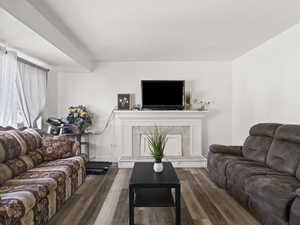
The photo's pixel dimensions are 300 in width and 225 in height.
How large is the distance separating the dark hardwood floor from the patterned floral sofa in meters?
0.20

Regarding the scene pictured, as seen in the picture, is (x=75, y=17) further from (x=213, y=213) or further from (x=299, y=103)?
(x=299, y=103)

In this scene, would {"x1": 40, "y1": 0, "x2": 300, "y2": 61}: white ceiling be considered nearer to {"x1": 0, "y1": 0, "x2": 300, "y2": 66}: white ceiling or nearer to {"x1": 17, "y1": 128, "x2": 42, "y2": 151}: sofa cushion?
{"x1": 0, "y1": 0, "x2": 300, "y2": 66}: white ceiling

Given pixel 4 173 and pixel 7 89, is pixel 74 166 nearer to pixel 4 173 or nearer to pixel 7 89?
pixel 4 173

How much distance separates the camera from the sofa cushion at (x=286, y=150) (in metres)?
2.56

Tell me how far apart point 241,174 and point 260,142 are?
93cm

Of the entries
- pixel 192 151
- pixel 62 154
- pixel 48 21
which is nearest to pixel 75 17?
pixel 48 21

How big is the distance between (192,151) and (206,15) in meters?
3.05

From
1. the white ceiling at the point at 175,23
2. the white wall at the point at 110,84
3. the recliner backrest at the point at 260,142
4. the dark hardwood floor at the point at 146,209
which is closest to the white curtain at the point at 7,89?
the white ceiling at the point at 175,23

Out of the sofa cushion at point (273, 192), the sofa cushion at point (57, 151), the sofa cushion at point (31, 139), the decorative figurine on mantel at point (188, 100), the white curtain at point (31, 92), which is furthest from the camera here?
the decorative figurine on mantel at point (188, 100)

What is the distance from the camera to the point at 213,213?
8.24 ft

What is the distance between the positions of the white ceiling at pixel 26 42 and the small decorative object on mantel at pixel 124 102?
4.60ft

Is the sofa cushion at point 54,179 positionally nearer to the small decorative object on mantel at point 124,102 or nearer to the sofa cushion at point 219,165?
the sofa cushion at point 219,165

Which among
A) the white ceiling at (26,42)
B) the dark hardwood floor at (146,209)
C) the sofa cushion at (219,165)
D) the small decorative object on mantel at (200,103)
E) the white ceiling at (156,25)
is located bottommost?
the dark hardwood floor at (146,209)

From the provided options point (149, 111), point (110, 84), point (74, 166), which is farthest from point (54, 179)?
point (110, 84)
